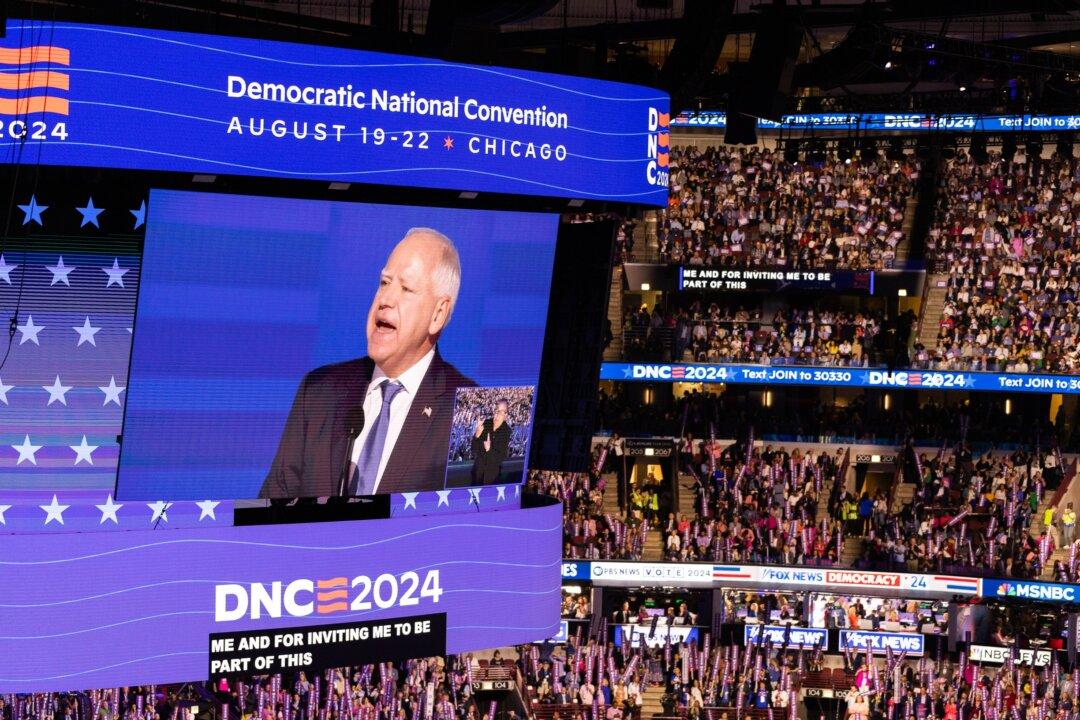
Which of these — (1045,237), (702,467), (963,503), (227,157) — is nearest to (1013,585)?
(963,503)

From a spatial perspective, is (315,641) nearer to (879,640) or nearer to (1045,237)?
(879,640)

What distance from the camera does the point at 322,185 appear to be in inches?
736

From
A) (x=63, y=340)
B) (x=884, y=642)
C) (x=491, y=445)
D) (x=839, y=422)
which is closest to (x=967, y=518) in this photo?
(x=884, y=642)

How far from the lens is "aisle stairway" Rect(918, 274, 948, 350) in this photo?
36156 mm

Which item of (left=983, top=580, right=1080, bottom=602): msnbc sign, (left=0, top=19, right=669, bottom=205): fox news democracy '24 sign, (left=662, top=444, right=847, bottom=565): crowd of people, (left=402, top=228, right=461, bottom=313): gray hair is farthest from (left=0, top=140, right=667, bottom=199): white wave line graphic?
(left=983, top=580, right=1080, bottom=602): msnbc sign

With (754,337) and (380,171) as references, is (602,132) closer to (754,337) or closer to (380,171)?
(380,171)

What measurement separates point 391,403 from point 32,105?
5758 mm

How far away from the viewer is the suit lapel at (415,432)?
20.3 m

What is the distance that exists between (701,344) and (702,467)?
2.75 meters

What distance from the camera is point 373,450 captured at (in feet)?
65.9

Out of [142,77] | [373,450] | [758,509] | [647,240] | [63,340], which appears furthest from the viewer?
[647,240]

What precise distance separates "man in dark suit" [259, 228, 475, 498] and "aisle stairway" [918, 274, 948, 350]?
18.4 metres

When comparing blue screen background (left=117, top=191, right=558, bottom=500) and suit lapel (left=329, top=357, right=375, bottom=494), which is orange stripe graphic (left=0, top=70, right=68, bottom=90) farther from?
suit lapel (left=329, top=357, right=375, bottom=494)

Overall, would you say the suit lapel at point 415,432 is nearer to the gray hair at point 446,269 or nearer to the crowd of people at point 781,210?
the gray hair at point 446,269
